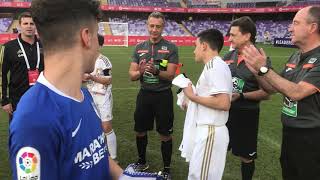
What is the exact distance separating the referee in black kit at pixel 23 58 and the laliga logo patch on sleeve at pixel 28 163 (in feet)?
14.5

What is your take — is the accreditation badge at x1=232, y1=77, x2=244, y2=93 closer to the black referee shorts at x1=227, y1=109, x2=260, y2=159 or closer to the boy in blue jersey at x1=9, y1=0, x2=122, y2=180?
the black referee shorts at x1=227, y1=109, x2=260, y2=159

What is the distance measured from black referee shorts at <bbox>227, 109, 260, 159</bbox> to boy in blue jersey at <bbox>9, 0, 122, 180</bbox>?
3.62 metres

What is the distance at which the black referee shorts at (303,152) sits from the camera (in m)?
3.75

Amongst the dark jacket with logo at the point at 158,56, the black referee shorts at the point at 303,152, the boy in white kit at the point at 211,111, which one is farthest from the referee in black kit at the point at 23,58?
the black referee shorts at the point at 303,152

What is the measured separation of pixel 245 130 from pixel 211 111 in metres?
1.36

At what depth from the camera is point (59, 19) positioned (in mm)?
1598

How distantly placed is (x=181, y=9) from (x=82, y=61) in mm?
51954

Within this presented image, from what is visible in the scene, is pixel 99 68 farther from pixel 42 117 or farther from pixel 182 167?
pixel 42 117

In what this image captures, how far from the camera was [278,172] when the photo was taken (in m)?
6.22

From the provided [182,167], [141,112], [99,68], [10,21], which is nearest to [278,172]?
[182,167]

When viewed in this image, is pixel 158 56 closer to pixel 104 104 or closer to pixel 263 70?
pixel 104 104

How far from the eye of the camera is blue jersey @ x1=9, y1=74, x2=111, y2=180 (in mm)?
1417

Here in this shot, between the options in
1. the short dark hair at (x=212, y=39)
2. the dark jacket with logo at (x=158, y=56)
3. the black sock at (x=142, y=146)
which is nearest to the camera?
the short dark hair at (x=212, y=39)

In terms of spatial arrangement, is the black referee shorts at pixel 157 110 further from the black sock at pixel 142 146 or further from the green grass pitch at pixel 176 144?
the green grass pitch at pixel 176 144
